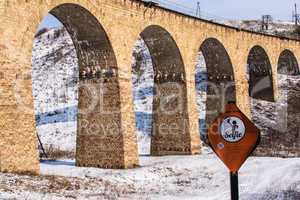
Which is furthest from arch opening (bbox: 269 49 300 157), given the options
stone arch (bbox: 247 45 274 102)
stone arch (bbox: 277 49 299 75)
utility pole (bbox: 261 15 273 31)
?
utility pole (bbox: 261 15 273 31)

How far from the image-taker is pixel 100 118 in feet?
63.1

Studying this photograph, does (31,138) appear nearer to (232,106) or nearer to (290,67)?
(232,106)

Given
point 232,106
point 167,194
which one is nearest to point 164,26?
point 167,194

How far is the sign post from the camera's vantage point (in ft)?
11.3

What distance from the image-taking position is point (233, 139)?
11.5 ft

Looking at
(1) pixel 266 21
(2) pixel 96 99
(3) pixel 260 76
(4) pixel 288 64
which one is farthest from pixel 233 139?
(1) pixel 266 21

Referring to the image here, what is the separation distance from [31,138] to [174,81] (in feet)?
37.2

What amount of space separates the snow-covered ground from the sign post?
6.44 m

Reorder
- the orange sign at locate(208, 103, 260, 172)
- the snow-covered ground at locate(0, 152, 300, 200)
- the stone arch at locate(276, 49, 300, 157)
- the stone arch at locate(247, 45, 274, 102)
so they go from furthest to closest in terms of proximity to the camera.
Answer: the stone arch at locate(247, 45, 274, 102) → the stone arch at locate(276, 49, 300, 157) → the snow-covered ground at locate(0, 152, 300, 200) → the orange sign at locate(208, 103, 260, 172)

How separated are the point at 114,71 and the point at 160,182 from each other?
220 inches

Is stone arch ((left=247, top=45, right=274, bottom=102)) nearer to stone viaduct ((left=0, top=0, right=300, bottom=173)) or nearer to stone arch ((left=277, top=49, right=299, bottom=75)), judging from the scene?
stone viaduct ((left=0, top=0, right=300, bottom=173))

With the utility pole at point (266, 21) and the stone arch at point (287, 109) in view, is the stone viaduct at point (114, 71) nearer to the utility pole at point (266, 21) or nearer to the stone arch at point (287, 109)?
the stone arch at point (287, 109)

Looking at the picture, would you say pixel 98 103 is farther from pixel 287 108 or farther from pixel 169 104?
pixel 287 108

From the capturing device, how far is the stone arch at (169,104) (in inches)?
947
